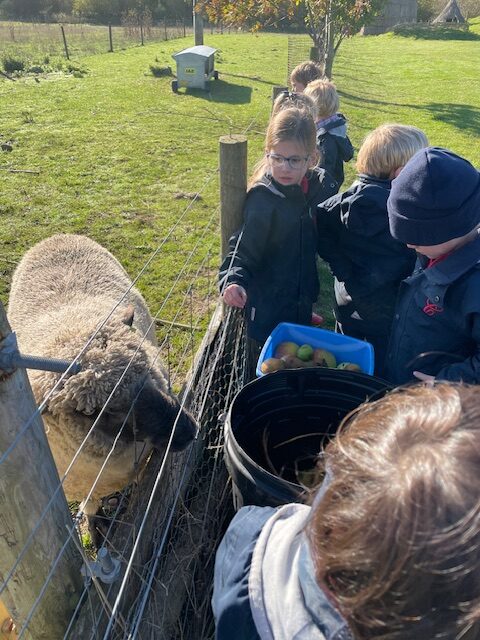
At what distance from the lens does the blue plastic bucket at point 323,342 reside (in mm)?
2957

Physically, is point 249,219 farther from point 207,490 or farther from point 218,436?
point 207,490

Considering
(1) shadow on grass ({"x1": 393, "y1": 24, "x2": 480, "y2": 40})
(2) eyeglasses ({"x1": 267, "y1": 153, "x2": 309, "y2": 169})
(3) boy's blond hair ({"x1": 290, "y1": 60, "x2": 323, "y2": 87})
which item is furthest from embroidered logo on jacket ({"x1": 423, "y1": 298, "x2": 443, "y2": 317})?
(1) shadow on grass ({"x1": 393, "y1": 24, "x2": 480, "y2": 40})

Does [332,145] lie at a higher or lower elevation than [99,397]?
higher

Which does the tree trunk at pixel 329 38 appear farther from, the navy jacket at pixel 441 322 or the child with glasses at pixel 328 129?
the navy jacket at pixel 441 322

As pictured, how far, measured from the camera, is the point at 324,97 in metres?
4.83

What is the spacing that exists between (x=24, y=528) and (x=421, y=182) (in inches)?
75.8

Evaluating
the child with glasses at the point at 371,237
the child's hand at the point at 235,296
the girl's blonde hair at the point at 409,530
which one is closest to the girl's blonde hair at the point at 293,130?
the child with glasses at the point at 371,237

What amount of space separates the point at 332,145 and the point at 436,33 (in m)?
40.4

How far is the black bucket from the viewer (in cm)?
232

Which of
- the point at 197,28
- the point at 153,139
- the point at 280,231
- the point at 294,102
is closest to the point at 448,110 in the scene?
the point at 153,139

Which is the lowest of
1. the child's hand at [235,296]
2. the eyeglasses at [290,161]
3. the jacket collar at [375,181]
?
the child's hand at [235,296]

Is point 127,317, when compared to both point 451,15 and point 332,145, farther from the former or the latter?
point 451,15

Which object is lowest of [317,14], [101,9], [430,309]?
[430,309]

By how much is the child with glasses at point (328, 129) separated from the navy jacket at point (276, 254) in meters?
1.51
